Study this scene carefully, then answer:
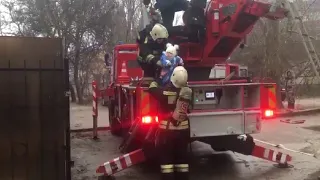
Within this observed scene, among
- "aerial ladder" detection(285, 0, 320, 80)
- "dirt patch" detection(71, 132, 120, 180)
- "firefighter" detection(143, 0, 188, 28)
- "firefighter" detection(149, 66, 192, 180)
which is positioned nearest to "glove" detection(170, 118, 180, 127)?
"firefighter" detection(149, 66, 192, 180)

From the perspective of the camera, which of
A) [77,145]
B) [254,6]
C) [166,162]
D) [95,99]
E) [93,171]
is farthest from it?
[95,99]

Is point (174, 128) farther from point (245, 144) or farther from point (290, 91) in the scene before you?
point (290, 91)

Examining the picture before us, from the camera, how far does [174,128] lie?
5875mm

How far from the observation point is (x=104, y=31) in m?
24.9

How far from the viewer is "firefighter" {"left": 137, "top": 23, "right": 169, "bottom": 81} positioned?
6.63 m

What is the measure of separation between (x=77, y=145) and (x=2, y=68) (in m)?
6.43

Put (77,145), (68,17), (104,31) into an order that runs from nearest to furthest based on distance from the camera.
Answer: (77,145)
(68,17)
(104,31)

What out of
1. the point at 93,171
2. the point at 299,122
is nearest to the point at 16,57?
the point at 93,171

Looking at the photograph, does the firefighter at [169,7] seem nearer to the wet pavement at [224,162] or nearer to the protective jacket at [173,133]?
the protective jacket at [173,133]

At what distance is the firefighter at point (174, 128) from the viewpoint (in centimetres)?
584

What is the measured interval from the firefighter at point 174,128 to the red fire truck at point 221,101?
0.41 metres

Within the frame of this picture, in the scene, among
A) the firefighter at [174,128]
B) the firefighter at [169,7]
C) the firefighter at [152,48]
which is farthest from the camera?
A: the firefighter at [169,7]

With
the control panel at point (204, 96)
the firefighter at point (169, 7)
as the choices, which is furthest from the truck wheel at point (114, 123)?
the control panel at point (204, 96)

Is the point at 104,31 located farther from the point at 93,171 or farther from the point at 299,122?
the point at 93,171
